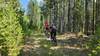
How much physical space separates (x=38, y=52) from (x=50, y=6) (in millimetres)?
45858

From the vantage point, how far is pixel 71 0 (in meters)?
58.5

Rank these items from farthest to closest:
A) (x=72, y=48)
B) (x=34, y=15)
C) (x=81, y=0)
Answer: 1. (x=34, y=15)
2. (x=81, y=0)
3. (x=72, y=48)

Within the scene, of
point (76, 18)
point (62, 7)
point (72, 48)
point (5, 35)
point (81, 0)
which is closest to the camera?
point (5, 35)

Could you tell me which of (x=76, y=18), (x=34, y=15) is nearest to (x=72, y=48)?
(x=76, y=18)

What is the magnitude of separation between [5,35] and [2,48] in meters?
1.15

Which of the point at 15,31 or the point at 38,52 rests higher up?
the point at 15,31

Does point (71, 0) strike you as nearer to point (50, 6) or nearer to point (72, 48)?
point (50, 6)

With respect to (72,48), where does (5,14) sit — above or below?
above

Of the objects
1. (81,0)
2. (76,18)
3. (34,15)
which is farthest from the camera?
(34,15)

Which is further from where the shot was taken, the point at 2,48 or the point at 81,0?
the point at 81,0

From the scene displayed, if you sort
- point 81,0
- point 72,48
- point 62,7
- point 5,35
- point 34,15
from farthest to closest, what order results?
point 34,15, point 62,7, point 81,0, point 72,48, point 5,35

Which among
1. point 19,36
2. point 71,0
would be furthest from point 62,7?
point 19,36

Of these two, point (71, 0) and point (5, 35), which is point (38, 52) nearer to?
point (5, 35)

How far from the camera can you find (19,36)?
24.7 meters
